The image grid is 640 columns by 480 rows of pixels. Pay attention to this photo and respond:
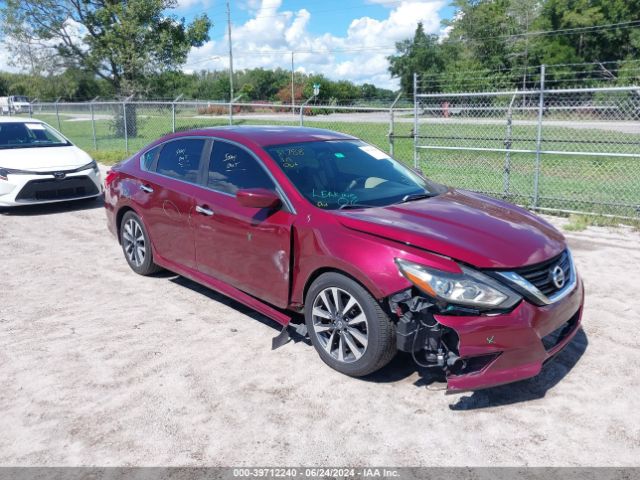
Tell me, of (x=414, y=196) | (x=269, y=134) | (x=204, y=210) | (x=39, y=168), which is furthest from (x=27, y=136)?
(x=414, y=196)

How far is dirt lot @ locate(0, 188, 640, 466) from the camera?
10.1 ft

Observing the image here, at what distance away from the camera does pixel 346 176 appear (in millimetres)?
4535

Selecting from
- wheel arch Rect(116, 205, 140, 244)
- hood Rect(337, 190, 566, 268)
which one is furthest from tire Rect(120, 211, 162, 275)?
hood Rect(337, 190, 566, 268)

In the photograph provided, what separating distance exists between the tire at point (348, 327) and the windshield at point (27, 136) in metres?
7.82

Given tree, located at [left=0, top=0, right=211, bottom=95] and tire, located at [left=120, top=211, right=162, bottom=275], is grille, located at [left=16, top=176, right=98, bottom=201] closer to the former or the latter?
tire, located at [left=120, top=211, right=162, bottom=275]

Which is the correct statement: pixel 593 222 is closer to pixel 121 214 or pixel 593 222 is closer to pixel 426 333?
pixel 426 333

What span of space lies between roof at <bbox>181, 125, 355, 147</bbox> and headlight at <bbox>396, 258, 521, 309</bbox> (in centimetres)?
193

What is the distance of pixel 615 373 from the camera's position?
389cm

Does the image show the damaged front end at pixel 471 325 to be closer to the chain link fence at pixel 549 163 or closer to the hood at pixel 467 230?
the hood at pixel 467 230

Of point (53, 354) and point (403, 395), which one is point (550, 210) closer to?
point (403, 395)

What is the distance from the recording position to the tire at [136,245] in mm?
5838

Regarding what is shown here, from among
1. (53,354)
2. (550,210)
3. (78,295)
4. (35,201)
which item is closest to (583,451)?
(53,354)

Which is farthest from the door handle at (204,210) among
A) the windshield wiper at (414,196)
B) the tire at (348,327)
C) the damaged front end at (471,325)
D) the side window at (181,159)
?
the damaged front end at (471,325)

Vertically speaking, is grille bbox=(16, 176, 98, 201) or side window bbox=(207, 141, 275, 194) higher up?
side window bbox=(207, 141, 275, 194)
